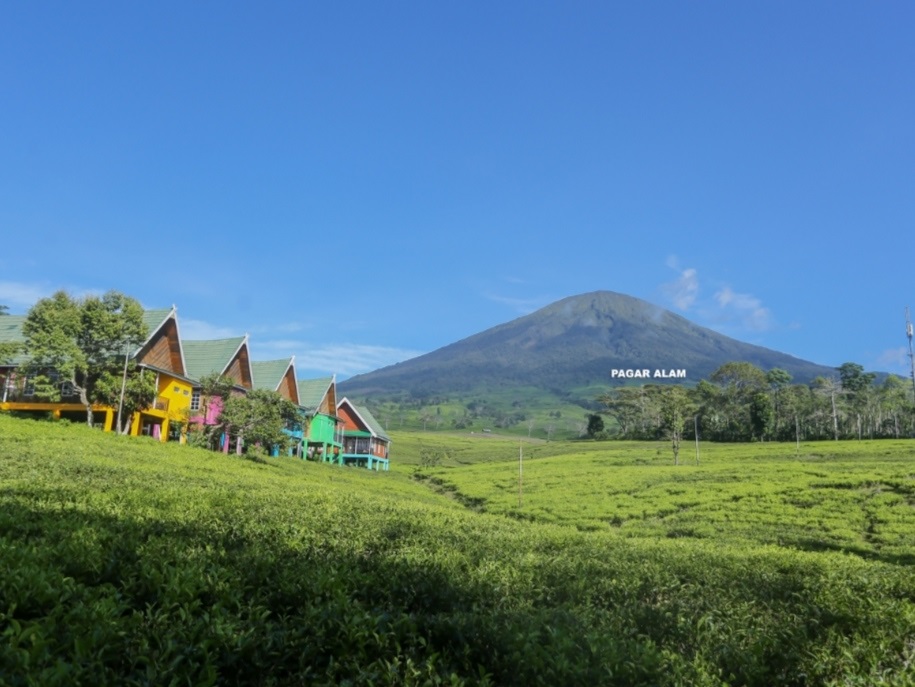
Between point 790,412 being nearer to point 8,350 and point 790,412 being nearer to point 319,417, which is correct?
point 319,417

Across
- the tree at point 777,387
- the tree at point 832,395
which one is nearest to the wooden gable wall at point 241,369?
the tree at point 777,387

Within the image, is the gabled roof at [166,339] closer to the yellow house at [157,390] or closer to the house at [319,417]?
the yellow house at [157,390]

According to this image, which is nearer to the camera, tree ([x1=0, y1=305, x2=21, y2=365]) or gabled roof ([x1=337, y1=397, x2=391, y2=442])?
tree ([x1=0, y1=305, x2=21, y2=365])

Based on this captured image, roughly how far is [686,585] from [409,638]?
476 centimetres

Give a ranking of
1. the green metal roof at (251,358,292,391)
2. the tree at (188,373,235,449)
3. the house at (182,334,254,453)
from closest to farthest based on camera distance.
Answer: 1. the tree at (188,373,235,449)
2. the house at (182,334,254,453)
3. the green metal roof at (251,358,292,391)

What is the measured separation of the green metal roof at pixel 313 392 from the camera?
198 ft

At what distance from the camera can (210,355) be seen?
49000mm

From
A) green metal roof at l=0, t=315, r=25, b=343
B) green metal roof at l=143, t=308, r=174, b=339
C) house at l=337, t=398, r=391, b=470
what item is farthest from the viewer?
house at l=337, t=398, r=391, b=470

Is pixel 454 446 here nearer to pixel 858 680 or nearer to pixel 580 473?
pixel 580 473

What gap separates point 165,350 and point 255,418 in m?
7.17

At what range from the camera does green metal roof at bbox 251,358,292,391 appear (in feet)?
176

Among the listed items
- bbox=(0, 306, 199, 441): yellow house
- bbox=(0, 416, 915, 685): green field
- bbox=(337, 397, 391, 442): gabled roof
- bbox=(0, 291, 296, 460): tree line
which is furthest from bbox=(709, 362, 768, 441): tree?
bbox=(0, 416, 915, 685): green field

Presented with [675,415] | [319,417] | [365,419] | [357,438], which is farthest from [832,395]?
[319,417]

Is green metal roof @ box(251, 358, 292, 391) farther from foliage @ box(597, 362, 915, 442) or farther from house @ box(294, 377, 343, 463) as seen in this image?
foliage @ box(597, 362, 915, 442)
